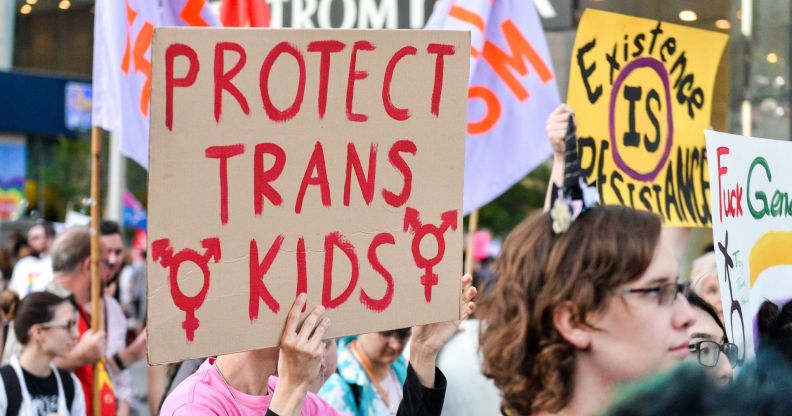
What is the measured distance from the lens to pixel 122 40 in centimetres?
476

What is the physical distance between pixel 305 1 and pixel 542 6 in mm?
1795

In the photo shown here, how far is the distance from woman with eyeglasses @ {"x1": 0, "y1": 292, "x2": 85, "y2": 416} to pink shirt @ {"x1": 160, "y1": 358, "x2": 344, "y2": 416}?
86.0 inches

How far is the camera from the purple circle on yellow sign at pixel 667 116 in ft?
13.3

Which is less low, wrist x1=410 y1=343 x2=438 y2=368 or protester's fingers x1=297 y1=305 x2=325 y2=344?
protester's fingers x1=297 y1=305 x2=325 y2=344

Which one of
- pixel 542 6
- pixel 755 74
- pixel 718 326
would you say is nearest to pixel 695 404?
pixel 718 326

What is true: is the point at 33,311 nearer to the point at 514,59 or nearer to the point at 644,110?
the point at 514,59

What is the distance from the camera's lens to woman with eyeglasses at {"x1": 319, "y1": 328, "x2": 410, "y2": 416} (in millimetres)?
4297

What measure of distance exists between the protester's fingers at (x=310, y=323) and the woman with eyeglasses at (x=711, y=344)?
2.89 feet

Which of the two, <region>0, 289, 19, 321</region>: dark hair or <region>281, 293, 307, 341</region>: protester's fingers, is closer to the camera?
<region>281, 293, 307, 341</region>: protester's fingers

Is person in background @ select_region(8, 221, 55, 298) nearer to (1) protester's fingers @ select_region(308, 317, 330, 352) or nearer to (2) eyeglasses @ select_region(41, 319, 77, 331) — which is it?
(2) eyeglasses @ select_region(41, 319, 77, 331)

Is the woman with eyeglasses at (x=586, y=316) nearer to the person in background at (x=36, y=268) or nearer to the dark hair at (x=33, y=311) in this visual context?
the dark hair at (x=33, y=311)

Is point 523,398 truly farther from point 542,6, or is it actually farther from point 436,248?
point 542,6

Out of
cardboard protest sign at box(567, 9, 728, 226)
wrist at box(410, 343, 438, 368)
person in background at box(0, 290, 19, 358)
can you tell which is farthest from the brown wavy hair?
person in background at box(0, 290, 19, 358)

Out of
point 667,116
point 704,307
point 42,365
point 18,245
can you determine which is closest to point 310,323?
point 704,307
